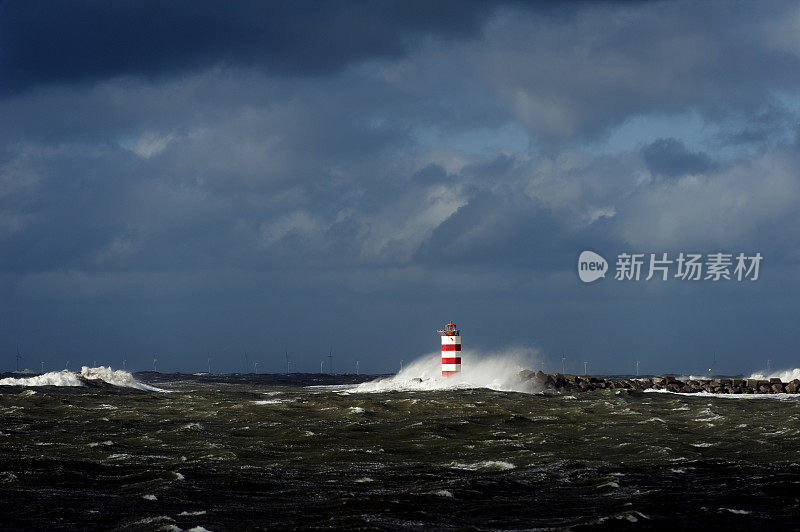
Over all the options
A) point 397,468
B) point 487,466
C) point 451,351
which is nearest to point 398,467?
point 397,468

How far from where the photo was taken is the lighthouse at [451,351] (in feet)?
188

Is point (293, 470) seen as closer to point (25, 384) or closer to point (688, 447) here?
point (688, 447)

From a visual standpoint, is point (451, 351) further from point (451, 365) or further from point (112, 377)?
point (112, 377)

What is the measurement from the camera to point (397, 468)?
68.3 ft

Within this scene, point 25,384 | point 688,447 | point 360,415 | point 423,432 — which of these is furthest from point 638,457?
point 25,384

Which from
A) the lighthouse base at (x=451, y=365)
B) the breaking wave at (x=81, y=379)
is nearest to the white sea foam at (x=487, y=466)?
the lighthouse base at (x=451, y=365)

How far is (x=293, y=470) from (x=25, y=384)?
42.5 metres

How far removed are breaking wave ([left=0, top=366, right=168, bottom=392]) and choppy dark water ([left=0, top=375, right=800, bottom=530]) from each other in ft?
77.9

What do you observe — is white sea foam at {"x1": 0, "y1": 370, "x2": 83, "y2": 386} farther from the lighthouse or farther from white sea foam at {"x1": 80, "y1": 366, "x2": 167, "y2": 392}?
the lighthouse

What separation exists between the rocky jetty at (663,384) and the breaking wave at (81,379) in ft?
79.9

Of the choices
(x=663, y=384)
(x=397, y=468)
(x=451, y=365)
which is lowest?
(x=397, y=468)

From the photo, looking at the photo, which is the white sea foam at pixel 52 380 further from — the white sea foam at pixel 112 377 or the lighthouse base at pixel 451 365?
the lighthouse base at pixel 451 365

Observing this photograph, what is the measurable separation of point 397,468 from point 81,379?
4445cm

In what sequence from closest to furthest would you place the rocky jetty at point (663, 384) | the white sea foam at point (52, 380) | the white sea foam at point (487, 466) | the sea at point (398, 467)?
the sea at point (398, 467), the white sea foam at point (487, 466), the rocky jetty at point (663, 384), the white sea foam at point (52, 380)
